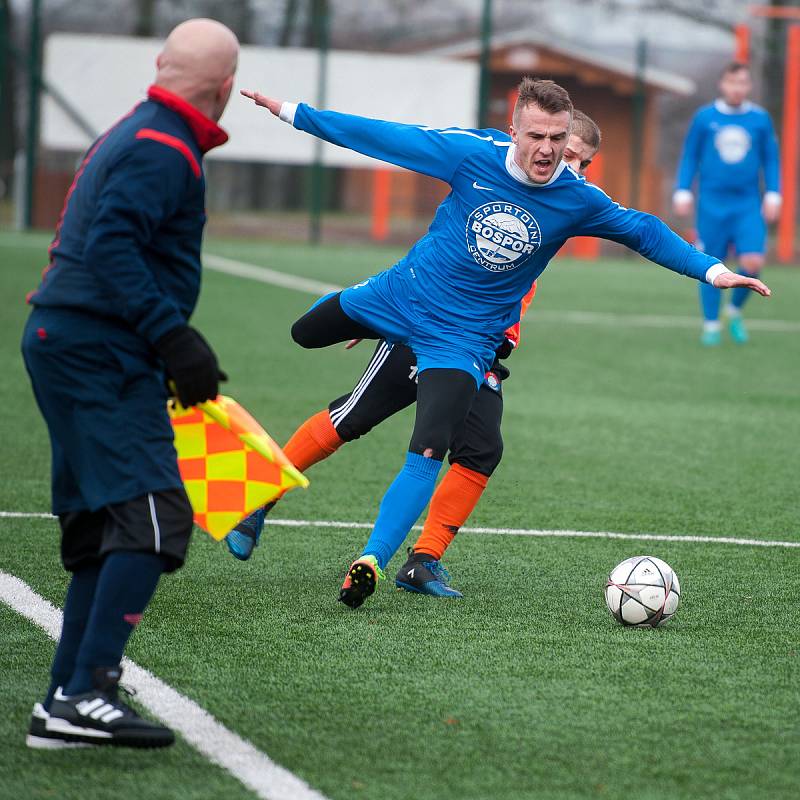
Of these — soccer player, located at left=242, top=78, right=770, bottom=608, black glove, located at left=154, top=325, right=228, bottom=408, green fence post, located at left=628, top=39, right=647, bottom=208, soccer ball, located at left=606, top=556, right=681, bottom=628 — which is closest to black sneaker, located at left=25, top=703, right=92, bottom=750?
black glove, located at left=154, top=325, right=228, bottom=408

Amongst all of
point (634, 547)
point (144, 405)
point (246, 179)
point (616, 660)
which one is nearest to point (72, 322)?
point (144, 405)

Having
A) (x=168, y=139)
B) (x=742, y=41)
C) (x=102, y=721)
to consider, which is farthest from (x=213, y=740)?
(x=742, y=41)

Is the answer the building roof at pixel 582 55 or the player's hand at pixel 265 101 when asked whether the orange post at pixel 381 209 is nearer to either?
the building roof at pixel 582 55

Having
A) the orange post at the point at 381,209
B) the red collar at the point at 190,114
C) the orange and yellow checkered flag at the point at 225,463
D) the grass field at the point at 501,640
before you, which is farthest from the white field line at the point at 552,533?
the orange post at the point at 381,209

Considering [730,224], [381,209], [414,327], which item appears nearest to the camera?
[414,327]

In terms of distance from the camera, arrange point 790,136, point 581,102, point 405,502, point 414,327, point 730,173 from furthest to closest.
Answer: point 581,102 < point 790,136 < point 730,173 < point 414,327 < point 405,502

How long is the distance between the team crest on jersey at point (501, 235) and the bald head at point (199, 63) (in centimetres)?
186

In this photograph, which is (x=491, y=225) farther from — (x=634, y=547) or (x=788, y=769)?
(x=788, y=769)

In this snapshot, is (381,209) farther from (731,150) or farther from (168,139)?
(168,139)

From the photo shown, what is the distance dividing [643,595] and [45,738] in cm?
209

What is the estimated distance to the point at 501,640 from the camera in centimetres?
482

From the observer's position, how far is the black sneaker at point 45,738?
12.3 ft

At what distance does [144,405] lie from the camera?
371 centimetres

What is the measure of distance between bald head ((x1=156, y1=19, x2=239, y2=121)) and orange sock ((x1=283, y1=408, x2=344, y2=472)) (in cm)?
237
